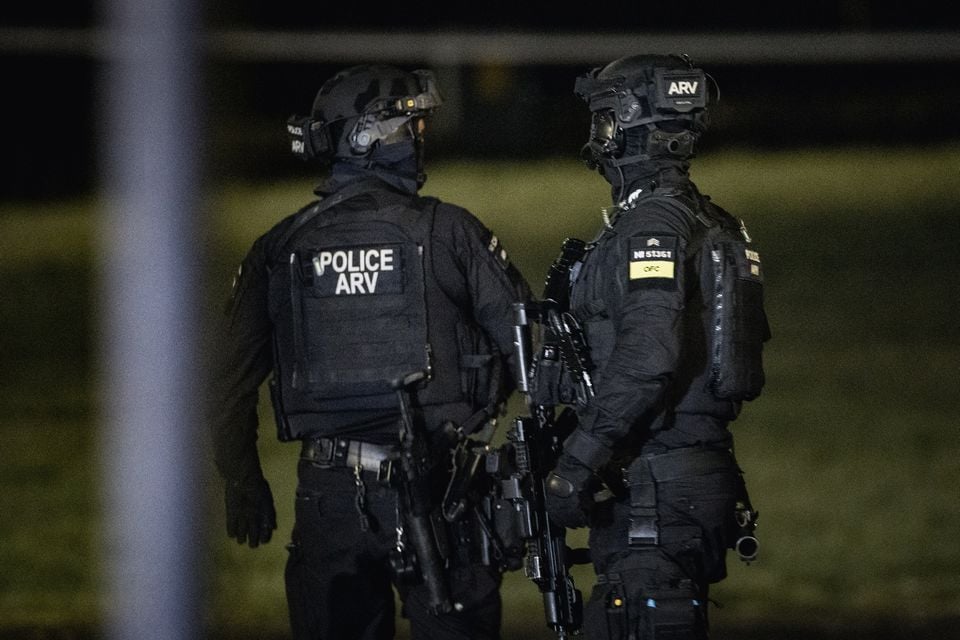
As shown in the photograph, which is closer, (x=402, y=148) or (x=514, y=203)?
(x=402, y=148)

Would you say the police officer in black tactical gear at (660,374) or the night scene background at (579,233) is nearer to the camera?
the night scene background at (579,233)

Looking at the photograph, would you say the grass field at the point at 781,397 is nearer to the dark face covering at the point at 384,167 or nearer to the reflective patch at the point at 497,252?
the reflective patch at the point at 497,252

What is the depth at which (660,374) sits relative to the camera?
3.81 metres

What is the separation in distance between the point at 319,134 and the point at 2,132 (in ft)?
66.1

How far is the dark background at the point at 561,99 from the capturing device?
20531mm

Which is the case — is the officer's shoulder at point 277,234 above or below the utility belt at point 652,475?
above

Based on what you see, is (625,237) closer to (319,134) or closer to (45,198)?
(319,134)

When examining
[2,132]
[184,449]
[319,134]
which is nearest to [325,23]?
[2,132]

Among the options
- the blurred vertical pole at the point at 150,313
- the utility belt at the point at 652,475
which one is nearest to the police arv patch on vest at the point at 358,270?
the utility belt at the point at 652,475

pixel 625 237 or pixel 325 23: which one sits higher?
pixel 325 23

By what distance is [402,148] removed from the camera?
4.57 meters

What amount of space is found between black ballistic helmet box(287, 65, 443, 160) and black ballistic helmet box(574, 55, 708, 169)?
0.58 metres

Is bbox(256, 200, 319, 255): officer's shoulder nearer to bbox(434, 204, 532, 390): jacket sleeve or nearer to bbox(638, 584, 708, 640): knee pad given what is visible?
bbox(434, 204, 532, 390): jacket sleeve

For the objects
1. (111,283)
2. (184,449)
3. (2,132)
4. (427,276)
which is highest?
(2,132)
